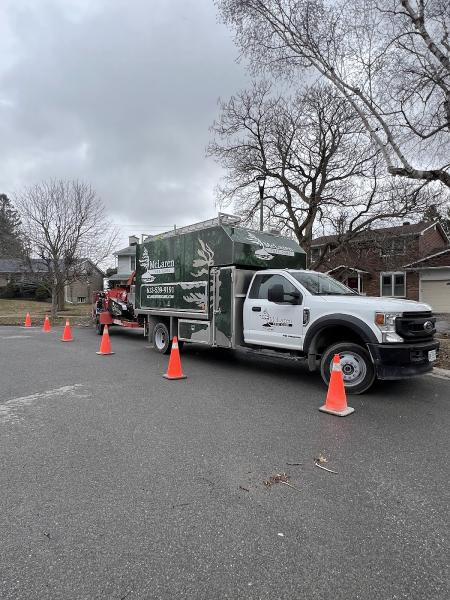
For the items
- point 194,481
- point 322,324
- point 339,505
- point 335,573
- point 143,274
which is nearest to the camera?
point 335,573

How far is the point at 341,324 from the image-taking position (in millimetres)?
6609

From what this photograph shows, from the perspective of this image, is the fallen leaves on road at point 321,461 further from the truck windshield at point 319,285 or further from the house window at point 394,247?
the house window at point 394,247

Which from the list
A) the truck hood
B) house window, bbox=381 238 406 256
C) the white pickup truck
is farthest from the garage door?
the truck hood

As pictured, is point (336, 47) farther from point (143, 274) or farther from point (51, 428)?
point (51, 428)

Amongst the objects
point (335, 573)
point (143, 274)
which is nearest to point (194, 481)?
point (335, 573)

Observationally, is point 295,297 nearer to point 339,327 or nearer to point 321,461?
point 339,327

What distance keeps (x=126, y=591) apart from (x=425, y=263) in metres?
28.8

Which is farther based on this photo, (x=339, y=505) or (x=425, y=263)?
(x=425, y=263)

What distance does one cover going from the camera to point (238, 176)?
21.6m

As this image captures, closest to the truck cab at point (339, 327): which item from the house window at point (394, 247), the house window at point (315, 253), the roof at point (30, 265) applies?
the house window at point (394, 247)

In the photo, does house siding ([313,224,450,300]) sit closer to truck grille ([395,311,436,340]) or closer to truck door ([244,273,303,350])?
truck door ([244,273,303,350])

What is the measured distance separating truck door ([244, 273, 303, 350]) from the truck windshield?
0.85 ft

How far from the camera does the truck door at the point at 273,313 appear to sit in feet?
24.2

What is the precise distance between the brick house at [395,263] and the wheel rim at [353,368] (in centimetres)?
1325
